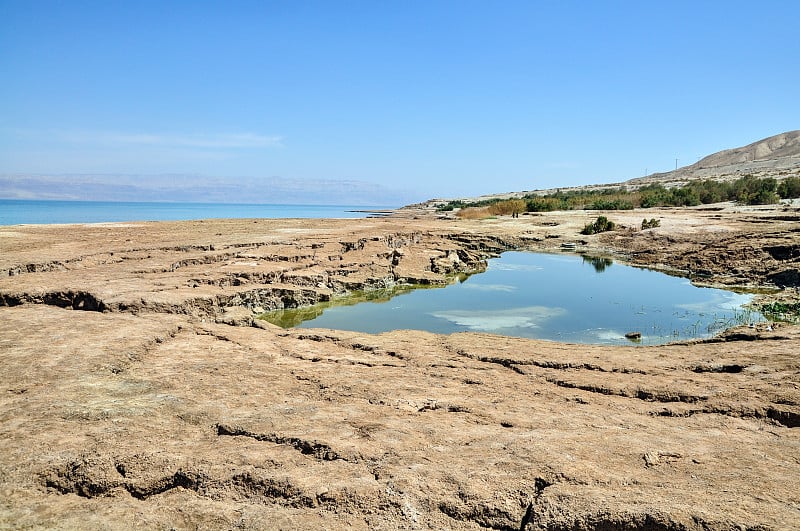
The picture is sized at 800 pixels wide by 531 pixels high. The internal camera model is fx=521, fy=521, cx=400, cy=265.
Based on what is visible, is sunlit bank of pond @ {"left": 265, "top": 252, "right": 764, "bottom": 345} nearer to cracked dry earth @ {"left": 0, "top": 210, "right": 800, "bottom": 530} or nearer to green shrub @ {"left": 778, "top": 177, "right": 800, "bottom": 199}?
cracked dry earth @ {"left": 0, "top": 210, "right": 800, "bottom": 530}

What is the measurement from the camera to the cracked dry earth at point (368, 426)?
2770 millimetres

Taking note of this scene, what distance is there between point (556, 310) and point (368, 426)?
25.7 feet

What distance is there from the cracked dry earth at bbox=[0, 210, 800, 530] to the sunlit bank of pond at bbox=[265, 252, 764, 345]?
2254 mm

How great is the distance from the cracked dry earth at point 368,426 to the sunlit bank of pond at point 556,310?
2254mm

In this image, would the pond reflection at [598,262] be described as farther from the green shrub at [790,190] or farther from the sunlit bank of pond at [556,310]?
the green shrub at [790,190]

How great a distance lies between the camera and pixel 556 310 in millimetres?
10742

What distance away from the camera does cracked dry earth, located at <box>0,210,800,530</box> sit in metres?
2.77

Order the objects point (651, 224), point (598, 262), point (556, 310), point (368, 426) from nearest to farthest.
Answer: point (368, 426), point (556, 310), point (598, 262), point (651, 224)

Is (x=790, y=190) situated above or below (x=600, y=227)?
above

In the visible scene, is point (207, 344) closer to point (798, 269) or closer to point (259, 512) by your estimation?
point (259, 512)

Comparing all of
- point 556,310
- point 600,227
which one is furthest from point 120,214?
point 556,310

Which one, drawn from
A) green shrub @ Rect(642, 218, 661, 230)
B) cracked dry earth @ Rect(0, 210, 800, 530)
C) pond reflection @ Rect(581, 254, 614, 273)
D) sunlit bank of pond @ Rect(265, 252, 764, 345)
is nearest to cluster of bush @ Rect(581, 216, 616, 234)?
green shrub @ Rect(642, 218, 661, 230)

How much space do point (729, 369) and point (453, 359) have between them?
2.73 metres

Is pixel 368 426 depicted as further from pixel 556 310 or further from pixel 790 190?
pixel 790 190
